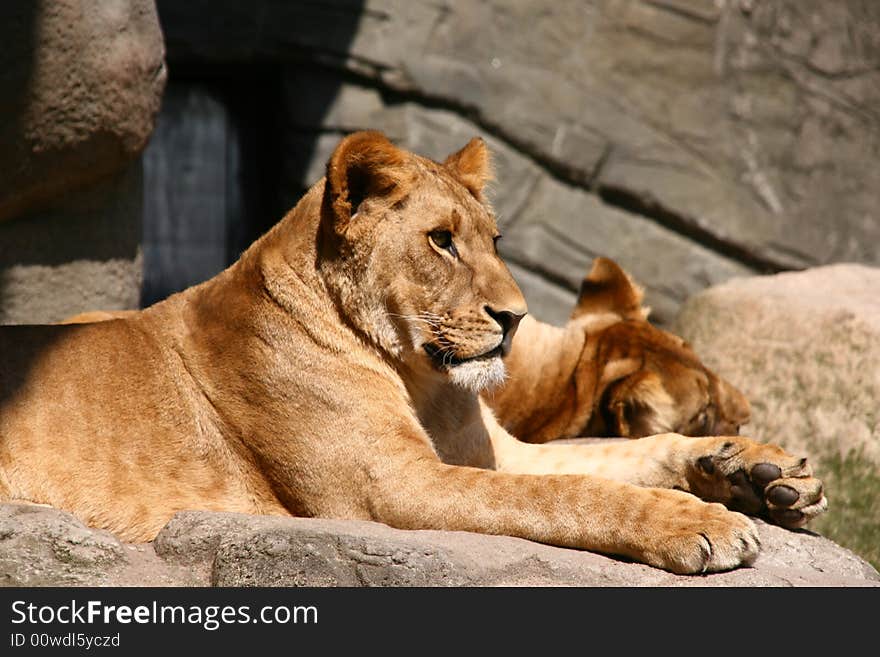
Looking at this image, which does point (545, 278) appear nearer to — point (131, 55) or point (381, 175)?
point (131, 55)

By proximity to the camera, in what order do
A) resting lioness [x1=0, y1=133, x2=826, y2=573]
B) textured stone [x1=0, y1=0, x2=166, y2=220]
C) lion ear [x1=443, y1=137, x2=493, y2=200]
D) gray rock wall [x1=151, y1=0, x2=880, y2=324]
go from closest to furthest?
resting lioness [x1=0, y1=133, x2=826, y2=573], lion ear [x1=443, y1=137, x2=493, y2=200], textured stone [x1=0, y1=0, x2=166, y2=220], gray rock wall [x1=151, y1=0, x2=880, y2=324]

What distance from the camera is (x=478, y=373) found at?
11.7 ft

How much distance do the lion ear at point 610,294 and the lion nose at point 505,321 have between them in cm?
171

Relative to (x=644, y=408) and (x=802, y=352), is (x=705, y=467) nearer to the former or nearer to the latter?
(x=644, y=408)

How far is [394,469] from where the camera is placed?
3441mm

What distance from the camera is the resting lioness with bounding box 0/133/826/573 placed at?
353 cm

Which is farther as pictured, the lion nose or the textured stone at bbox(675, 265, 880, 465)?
the textured stone at bbox(675, 265, 880, 465)

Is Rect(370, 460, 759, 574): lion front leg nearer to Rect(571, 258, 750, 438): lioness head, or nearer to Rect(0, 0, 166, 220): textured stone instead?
Rect(571, 258, 750, 438): lioness head

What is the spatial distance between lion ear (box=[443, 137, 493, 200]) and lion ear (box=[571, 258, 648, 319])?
1.19 m

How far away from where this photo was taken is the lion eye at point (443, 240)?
3656 millimetres

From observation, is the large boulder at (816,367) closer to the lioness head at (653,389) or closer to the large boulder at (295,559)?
the lioness head at (653,389)

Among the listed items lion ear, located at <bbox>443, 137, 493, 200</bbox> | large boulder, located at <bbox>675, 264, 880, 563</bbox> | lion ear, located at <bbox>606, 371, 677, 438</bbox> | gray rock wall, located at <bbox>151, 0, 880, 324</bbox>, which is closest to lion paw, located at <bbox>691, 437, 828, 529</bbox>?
lion ear, located at <bbox>606, 371, 677, 438</bbox>

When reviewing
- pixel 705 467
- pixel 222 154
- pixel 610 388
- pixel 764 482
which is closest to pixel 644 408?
pixel 610 388
